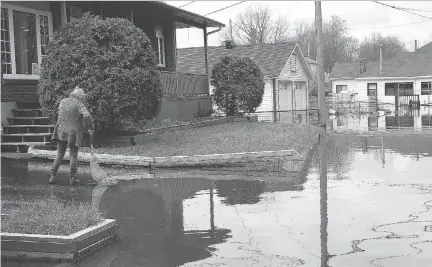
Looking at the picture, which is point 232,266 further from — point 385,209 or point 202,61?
point 202,61

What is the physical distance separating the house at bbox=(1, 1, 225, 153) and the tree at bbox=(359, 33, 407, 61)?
8111cm

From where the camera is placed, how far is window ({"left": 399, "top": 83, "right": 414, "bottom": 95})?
52872 mm

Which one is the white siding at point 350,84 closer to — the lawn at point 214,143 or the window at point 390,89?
the window at point 390,89

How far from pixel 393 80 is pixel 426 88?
3.10m

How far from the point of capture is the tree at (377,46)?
98.5 m

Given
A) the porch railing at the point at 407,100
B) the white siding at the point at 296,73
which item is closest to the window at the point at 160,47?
the white siding at the point at 296,73

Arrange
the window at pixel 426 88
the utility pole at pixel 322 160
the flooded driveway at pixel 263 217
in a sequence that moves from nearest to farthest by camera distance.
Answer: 1. the flooded driveway at pixel 263 217
2. the utility pole at pixel 322 160
3. the window at pixel 426 88

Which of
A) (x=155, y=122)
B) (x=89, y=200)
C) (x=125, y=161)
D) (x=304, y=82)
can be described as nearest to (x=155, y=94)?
(x=125, y=161)

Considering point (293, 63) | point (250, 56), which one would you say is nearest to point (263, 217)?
point (250, 56)

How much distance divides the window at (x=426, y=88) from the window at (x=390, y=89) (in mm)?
2485

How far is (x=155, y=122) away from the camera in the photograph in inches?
742

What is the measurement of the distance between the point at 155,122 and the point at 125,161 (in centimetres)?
707

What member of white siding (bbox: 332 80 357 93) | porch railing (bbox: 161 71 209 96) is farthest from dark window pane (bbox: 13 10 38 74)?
white siding (bbox: 332 80 357 93)

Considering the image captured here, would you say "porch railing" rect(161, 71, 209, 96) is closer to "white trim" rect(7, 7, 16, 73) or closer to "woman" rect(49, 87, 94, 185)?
"white trim" rect(7, 7, 16, 73)
